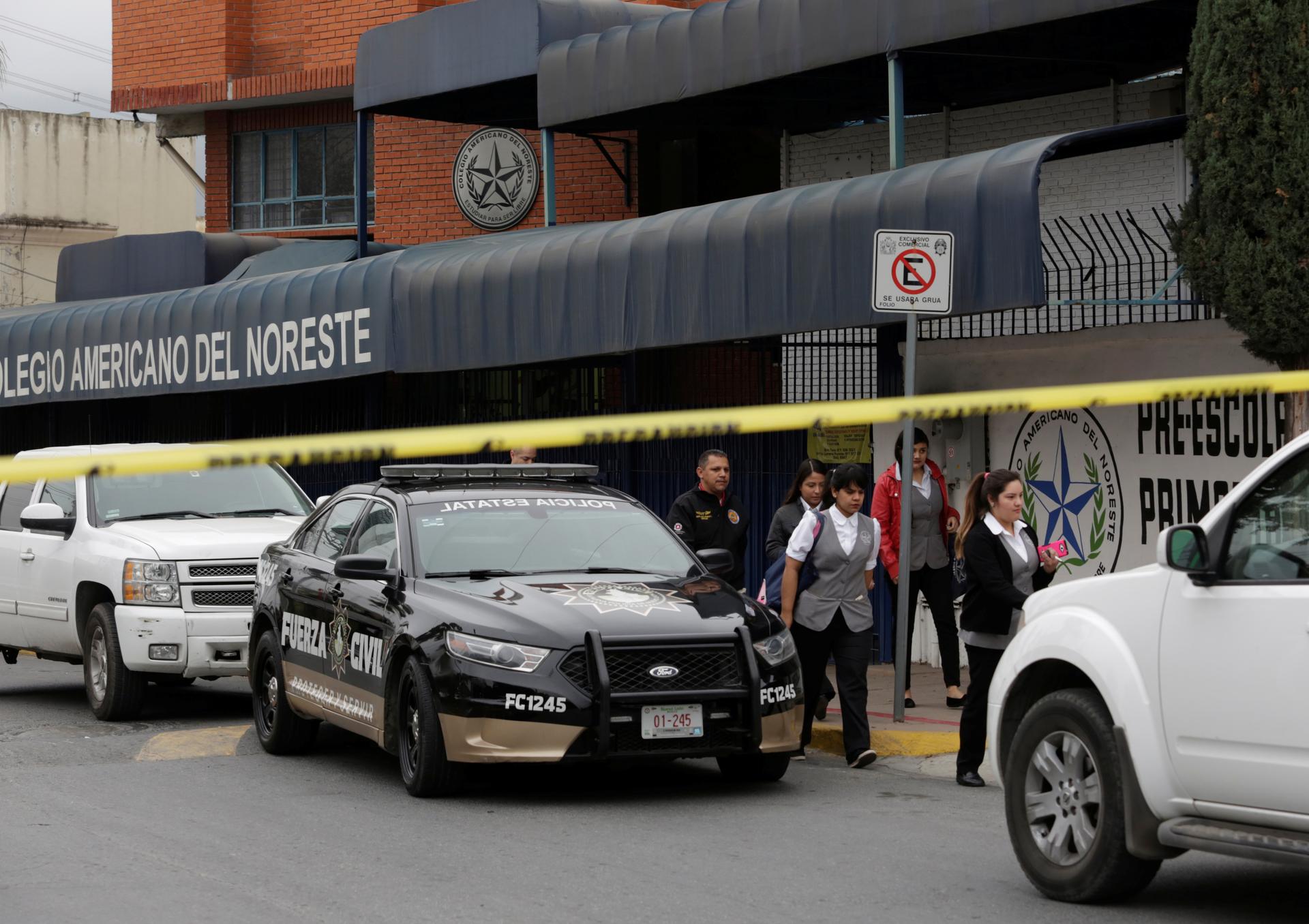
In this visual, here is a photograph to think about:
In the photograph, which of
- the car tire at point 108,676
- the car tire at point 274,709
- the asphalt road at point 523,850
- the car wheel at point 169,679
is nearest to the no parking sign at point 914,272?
the asphalt road at point 523,850

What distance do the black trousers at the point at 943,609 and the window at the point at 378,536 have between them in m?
3.87

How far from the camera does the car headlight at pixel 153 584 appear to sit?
12453 mm

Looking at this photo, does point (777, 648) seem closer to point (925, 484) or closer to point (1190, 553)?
point (1190, 553)

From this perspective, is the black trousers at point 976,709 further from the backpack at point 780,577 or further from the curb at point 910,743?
the backpack at point 780,577

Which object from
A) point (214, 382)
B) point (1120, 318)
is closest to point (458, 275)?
point (214, 382)

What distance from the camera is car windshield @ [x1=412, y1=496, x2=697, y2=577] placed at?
32.2 feet

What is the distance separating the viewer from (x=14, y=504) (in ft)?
47.9

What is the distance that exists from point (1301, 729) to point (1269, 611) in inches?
15.7

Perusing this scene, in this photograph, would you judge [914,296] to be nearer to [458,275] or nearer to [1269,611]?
[1269,611]

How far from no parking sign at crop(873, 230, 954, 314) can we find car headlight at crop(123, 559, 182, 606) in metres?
5.16

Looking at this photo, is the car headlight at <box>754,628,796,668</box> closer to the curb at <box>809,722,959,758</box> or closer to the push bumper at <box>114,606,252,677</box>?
the curb at <box>809,722,959,758</box>

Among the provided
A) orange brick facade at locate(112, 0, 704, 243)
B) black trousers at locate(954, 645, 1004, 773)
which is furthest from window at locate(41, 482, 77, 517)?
orange brick facade at locate(112, 0, 704, 243)

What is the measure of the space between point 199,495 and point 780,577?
4.69 m

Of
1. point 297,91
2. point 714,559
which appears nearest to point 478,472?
point 714,559
